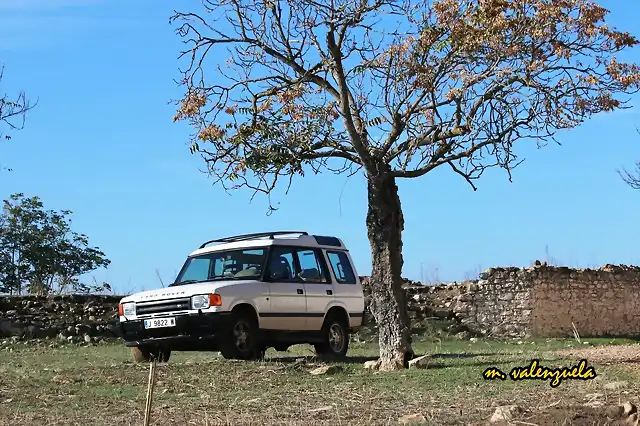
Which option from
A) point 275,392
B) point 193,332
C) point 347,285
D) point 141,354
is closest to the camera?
point 275,392

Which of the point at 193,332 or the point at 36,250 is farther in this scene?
the point at 36,250

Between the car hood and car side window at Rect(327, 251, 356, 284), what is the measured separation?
210 centimetres

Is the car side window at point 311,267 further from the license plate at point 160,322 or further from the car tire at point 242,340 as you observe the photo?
the license plate at point 160,322

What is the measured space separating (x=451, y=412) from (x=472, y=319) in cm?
1639

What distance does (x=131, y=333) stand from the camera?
14125 mm

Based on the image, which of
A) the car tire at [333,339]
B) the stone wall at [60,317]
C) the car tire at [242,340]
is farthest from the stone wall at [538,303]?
the car tire at [242,340]

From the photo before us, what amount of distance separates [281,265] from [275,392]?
178 inches

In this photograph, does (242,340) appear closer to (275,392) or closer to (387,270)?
(387,270)

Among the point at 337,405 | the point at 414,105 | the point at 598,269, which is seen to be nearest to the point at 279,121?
the point at 414,105

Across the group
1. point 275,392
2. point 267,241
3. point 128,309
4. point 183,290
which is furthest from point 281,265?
point 275,392

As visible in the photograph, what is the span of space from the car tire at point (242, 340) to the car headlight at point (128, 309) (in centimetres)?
161

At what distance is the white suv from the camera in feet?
44.1

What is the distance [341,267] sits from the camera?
1605 centimetres

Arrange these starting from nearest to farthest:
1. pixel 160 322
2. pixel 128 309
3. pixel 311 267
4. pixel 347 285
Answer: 1. pixel 160 322
2. pixel 128 309
3. pixel 311 267
4. pixel 347 285
